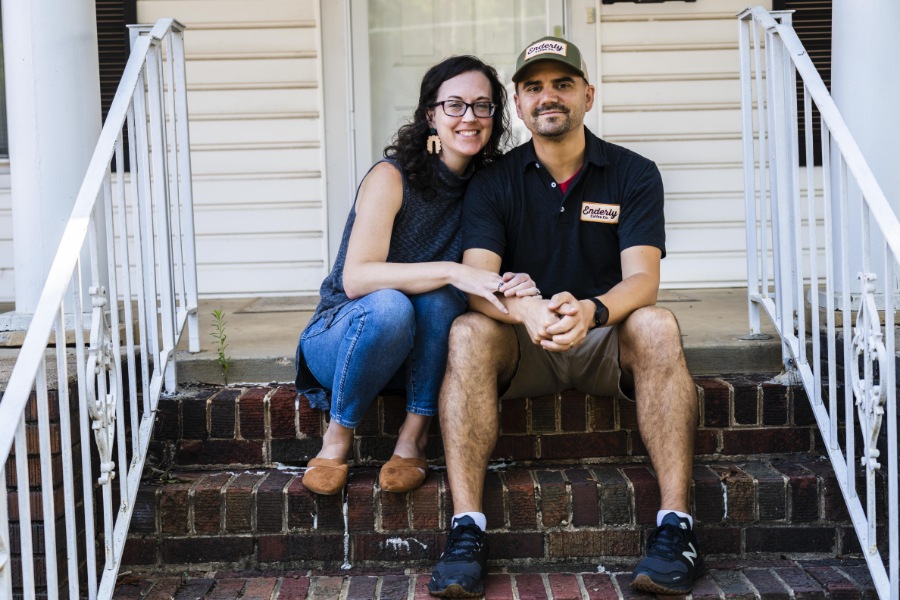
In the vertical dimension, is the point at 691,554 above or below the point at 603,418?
below

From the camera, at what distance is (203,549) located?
1.88 metres

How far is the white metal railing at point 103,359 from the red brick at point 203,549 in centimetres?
16

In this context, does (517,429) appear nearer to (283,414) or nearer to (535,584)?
(535,584)

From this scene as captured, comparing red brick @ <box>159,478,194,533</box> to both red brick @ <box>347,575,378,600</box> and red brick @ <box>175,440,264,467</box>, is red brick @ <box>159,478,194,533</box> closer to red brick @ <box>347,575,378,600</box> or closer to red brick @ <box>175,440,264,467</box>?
red brick @ <box>175,440,264,467</box>

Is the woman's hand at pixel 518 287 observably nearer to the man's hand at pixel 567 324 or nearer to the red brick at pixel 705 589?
the man's hand at pixel 567 324

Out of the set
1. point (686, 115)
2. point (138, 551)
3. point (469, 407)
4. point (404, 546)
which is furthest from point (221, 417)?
point (686, 115)

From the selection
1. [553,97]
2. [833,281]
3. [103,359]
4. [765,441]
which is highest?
[553,97]

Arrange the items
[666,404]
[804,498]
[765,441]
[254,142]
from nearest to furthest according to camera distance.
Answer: [666,404], [804,498], [765,441], [254,142]

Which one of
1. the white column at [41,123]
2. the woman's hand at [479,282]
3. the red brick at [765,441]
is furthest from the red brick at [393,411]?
the white column at [41,123]

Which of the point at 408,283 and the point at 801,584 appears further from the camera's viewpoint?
the point at 408,283

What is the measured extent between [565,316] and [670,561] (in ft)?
1.87

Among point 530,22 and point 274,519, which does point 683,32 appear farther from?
point 274,519

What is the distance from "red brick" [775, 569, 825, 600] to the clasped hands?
2.34ft

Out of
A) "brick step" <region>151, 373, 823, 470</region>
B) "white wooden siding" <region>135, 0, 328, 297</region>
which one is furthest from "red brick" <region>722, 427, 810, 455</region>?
"white wooden siding" <region>135, 0, 328, 297</region>
